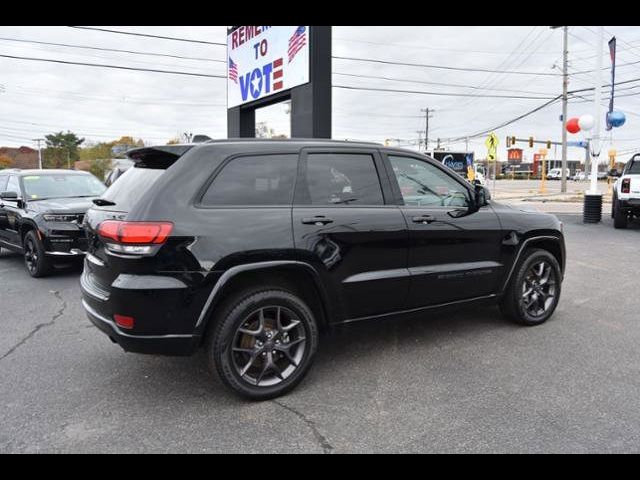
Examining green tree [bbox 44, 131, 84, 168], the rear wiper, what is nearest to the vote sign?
the rear wiper

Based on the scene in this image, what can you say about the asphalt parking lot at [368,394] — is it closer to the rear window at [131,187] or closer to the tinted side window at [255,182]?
the tinted side window at [255,182]

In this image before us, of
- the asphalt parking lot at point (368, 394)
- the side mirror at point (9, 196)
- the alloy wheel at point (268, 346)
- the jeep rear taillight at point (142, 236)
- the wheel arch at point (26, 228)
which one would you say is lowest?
the asphalt parking lot at point (368, 394)

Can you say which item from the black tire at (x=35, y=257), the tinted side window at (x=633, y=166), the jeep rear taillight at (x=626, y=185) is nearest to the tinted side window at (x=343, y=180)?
the black tire at (x=35, y=257)

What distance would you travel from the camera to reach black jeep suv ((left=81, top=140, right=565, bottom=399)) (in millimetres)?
3092

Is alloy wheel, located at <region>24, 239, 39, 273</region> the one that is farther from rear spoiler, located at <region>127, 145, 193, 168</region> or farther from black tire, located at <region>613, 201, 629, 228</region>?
black tire, located at <region>613, 201, 629, 228</region>

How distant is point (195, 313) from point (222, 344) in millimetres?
277

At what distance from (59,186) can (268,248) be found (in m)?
6.64

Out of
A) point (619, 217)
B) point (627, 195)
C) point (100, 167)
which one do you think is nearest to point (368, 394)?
point (627, 195)

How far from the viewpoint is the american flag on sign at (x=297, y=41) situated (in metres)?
8.75

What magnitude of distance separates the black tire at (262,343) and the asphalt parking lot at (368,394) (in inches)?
5.7

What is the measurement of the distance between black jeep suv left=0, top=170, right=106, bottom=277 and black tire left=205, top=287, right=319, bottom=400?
16.3 feet

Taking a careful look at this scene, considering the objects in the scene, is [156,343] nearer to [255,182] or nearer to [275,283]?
[275,283]
